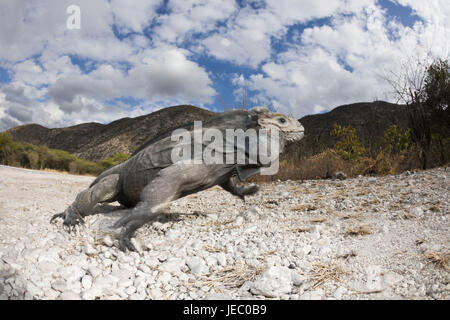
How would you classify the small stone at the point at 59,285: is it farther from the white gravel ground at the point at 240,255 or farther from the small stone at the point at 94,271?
the small stone at the point at 94,271

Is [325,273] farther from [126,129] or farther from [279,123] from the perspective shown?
[126,129]

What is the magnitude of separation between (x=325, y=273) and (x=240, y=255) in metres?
0.72

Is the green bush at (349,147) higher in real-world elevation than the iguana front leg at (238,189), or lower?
higher

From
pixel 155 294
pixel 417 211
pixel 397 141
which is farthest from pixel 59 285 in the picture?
pixel 397 141

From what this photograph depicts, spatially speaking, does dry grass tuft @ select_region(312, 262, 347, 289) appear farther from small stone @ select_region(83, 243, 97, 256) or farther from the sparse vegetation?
the sparse vegetation

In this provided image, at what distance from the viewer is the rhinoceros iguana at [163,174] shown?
2953mm

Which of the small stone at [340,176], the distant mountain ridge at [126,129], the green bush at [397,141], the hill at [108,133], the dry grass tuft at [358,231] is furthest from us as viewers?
the distant mountain ridge at [126,129]

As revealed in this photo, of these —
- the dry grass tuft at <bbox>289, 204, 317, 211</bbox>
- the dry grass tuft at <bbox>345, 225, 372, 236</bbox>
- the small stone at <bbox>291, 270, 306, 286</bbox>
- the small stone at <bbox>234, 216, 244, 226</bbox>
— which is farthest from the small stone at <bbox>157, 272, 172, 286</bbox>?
the dry grass tuft at <bbox>289, 204, 317, 211</bbox>

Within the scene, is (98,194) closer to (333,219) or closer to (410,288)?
(333,219)

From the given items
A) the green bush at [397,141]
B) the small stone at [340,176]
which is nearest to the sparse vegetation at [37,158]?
the small stone at [340,176]

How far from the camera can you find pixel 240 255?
2.63m

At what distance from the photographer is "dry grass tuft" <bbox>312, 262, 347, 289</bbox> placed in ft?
7.21

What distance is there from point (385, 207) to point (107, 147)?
3180cm

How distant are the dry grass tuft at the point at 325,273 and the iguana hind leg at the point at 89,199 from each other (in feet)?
7.90
